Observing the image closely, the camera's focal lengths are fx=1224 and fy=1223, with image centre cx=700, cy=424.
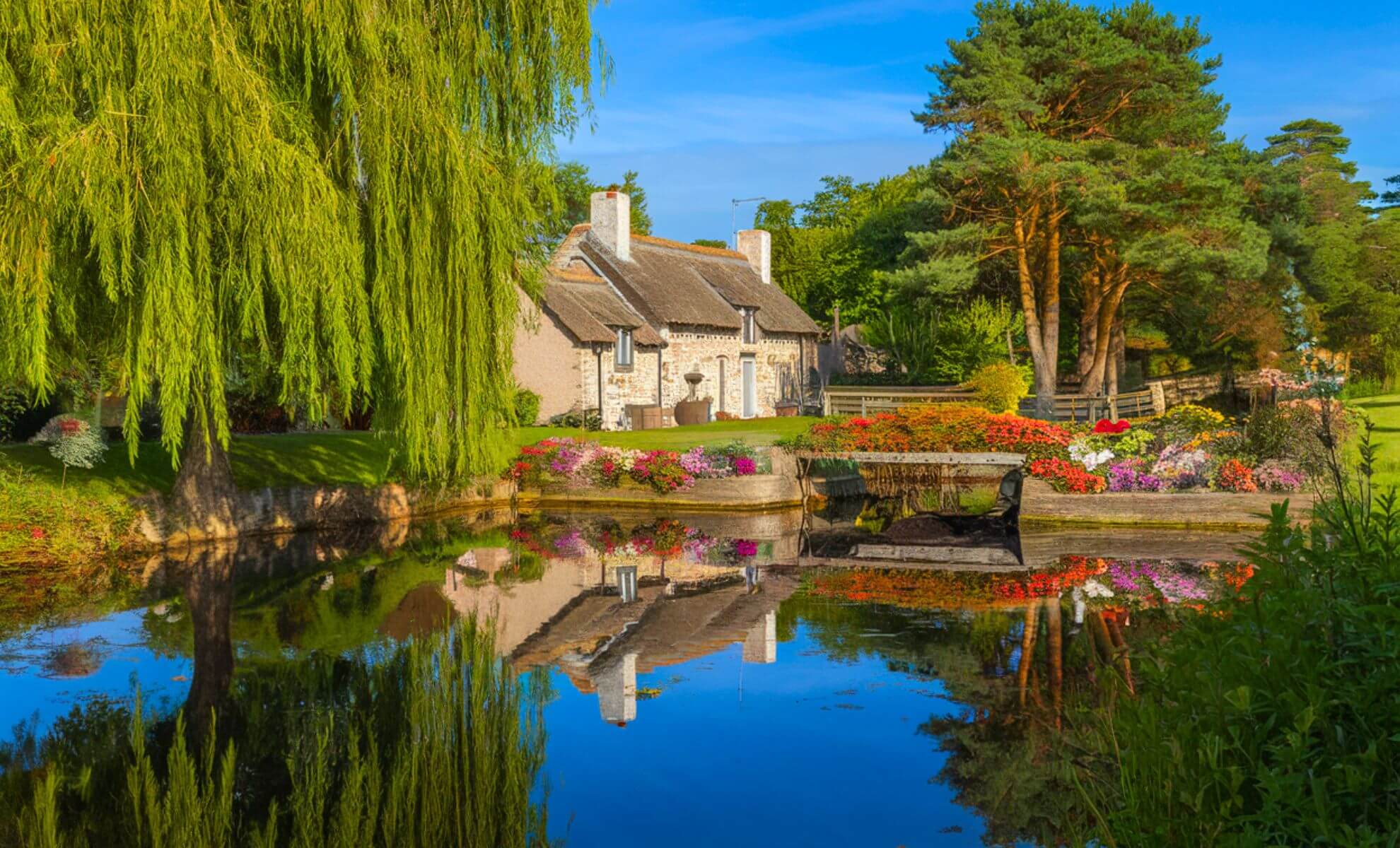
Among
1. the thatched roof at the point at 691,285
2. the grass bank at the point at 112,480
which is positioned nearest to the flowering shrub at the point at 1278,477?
the grass bank at the point at 112,480

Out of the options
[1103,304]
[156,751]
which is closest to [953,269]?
[1103,304]

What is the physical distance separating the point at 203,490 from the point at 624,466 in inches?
318

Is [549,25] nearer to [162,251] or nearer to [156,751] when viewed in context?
[162,251]

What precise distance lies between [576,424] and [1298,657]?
1161 inches

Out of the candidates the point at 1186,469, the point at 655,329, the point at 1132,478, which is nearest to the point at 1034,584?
the point at 1132,478

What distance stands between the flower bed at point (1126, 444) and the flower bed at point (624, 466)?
4.92ft

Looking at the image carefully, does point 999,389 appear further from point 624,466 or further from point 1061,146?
point 624,466

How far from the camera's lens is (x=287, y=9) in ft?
44.5

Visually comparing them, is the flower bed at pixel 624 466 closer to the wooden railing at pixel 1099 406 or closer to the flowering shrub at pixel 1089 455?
the flowering shrub at pixel 1089 455

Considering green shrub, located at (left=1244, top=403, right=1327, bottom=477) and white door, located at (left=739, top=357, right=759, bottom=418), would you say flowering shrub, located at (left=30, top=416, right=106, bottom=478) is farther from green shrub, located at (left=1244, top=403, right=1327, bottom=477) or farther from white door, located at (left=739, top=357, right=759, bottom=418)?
white door, located at (left=739, top=357, right=759, bottom=418)

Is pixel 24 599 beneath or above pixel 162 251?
beneath

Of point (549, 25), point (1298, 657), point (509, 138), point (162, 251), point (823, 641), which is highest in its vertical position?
point (549, 25)

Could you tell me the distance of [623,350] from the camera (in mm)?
35312

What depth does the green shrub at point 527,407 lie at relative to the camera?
1297 inches
